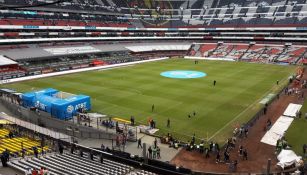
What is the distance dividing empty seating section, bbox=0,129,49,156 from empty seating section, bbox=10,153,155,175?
6.28ft

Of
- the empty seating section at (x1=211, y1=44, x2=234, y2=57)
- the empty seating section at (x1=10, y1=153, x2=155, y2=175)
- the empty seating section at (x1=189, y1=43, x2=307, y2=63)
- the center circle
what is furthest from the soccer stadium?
the empty seating section at (x1=211, y1=44, x2=234, y2=57)

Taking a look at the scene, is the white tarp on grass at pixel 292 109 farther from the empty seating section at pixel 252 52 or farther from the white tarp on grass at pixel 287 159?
the empty seating section at pixel 252 52

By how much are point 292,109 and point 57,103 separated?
26.9 metres

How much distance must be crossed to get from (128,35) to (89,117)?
226 ft

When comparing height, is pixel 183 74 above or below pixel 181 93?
above

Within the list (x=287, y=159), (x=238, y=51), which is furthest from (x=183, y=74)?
(x=238, y=51)

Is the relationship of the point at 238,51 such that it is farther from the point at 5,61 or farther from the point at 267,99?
the point at 5,61

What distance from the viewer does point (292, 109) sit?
110 feet

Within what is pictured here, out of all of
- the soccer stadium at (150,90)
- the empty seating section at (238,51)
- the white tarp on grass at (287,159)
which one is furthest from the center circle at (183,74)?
the white tarp on grass at (287,159)

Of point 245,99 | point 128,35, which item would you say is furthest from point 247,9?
point 245,99

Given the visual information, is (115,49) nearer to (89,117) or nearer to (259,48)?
(259,48)

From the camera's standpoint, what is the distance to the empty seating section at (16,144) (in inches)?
738

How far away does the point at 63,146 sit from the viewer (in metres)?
20.4

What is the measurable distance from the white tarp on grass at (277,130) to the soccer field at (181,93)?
3129mm
